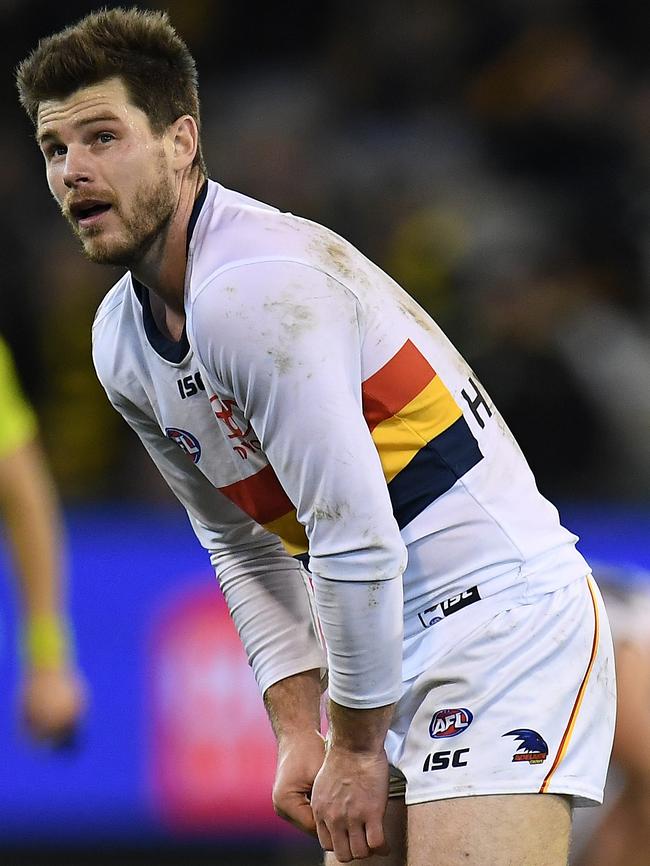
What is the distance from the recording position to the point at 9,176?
21.7 feet

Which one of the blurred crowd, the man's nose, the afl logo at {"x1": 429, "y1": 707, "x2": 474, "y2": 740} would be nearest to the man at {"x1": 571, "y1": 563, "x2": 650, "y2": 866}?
the blurred crowd

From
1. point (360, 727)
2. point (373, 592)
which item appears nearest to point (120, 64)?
point (373, 592)

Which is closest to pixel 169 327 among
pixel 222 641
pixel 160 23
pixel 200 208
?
pixel 200 208

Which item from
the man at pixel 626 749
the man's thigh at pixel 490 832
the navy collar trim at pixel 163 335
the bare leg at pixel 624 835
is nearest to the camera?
the man's thigh at pixel 490 832

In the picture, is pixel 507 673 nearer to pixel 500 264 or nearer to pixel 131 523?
pixel 131 523

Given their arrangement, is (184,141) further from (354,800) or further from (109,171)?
(354,800)

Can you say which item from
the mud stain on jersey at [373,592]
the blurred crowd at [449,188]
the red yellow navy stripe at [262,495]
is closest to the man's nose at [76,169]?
the red yellow navy stripe at [262,495]

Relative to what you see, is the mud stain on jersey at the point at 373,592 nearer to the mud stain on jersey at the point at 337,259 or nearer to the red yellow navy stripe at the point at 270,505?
the red yellow navy stripe at the point at 270,505

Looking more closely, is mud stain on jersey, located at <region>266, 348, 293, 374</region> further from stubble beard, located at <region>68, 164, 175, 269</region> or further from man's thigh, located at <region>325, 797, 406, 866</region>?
man's thigh, located at <region>325, 797, 406, 866</region>

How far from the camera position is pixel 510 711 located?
240 cm

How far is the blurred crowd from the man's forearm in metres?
2.90

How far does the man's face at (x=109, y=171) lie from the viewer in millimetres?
2393

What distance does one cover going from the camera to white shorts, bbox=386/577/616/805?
2383mm

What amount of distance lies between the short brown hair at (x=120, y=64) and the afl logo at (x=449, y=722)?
1.09 metres
